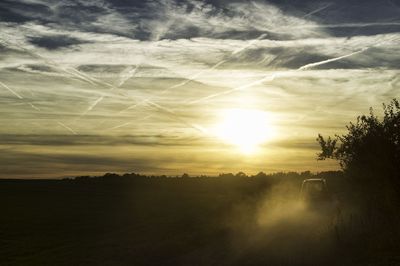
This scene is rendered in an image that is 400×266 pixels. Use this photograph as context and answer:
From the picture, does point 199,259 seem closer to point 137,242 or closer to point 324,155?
point 137,242

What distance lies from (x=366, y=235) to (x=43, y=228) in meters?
23.7

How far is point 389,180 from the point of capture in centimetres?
1900

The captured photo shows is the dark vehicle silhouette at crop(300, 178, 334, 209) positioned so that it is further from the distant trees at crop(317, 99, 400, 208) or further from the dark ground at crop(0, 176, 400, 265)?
the distant trees at crop(317, 99, 400, 208)

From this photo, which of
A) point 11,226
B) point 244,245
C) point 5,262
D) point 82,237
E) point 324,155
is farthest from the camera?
point 11,226

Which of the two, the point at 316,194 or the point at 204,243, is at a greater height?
the point at 316,194

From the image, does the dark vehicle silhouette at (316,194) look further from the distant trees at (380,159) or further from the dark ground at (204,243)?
the distant trees at (380,159)

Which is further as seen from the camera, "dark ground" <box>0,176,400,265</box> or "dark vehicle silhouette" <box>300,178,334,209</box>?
"dark vehicle silhouette" <box>300,178,334,209</box>

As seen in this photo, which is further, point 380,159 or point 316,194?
point 316,194

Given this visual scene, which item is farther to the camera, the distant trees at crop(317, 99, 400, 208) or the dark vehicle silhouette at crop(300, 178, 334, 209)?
the dark vehicle silhouette at crop(300, 178, 334, 209)

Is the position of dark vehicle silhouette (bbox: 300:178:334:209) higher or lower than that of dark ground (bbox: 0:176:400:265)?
higher

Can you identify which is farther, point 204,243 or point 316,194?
point 316,194

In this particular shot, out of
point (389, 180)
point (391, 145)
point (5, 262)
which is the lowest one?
point (5, 262)

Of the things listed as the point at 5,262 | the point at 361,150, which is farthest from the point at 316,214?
the point at 5,262

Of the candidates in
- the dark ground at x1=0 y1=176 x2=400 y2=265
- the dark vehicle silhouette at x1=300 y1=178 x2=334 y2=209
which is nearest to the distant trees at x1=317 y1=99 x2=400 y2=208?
the dark ground at x1=0 y1=176 x2=400 y2=265
